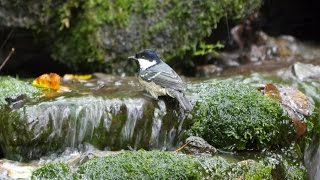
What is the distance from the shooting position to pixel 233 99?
17.2 feet

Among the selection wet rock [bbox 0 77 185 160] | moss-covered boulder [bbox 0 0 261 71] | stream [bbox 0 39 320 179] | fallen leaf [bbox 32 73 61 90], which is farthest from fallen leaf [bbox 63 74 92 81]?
wet rock [bbox 0 77 185 160]

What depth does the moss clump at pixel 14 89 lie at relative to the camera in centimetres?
537

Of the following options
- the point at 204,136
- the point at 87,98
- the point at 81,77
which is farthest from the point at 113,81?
the point at 204,136

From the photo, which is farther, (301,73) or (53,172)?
(301,73)

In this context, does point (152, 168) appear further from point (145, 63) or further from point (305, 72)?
point (305, 72)

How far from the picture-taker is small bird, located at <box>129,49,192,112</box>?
5066 mm

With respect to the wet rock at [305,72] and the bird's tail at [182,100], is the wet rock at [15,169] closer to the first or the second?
the bird's tail at [182,100]

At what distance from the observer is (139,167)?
14.2 ft

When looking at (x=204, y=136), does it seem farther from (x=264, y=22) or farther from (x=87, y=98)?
(x=264, y=22)

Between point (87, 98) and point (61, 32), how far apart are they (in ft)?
6.07

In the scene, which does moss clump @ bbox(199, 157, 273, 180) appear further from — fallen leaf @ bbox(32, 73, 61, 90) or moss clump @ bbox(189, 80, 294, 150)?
fallen leaf @ bbox(32, 73, 61, 90)

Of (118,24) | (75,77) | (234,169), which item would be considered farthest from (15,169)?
(118,24)

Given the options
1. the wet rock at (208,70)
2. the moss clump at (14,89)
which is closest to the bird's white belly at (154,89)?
the moss clump at (14,89)

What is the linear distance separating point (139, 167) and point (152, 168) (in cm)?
9
